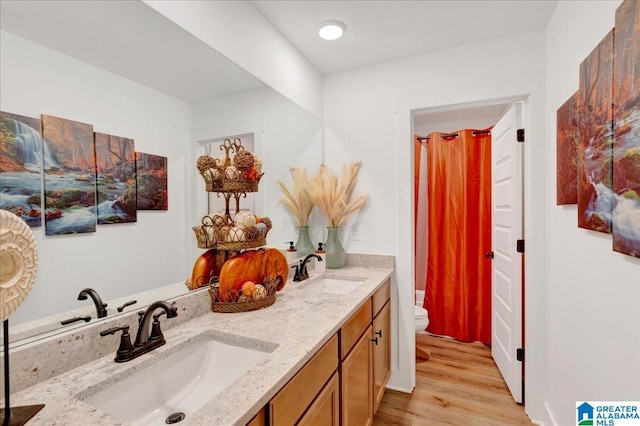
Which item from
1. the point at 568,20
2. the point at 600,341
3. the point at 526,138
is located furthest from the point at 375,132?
the point at 600,341

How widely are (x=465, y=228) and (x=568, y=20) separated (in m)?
1.95

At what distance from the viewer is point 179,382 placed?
99 centimetres

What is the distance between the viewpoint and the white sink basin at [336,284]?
1.99 metres

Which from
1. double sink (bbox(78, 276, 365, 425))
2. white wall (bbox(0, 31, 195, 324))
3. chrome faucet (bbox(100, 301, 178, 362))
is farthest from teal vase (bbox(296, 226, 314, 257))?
chrome faucet (bbox(100, 301, 178, 362))

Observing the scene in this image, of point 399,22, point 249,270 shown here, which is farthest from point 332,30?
point 249,270

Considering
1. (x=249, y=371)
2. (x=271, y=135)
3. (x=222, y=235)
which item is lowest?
(x=249, y=371)

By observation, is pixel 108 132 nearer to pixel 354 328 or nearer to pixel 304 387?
pixel 304 387

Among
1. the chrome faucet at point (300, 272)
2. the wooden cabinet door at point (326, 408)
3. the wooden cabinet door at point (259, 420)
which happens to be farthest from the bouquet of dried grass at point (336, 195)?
the wooden cabinet door at point (259, 420)

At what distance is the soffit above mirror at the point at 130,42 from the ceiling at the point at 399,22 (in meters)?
0.57

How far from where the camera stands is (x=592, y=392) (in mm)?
1218

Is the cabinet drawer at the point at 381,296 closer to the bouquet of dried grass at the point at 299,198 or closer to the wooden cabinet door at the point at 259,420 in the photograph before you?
the bouquet of dried grass at the point at 299,198

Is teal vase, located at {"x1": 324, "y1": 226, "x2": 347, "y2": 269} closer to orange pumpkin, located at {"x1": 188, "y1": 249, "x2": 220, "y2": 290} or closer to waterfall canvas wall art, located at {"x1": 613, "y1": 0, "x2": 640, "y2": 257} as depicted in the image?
orange pumpkin, located at {"x1": 188, "y1": 249, "x2": 220, "y2": 290}

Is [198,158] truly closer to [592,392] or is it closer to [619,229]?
[619,229]

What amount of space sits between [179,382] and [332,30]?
1.98 m
